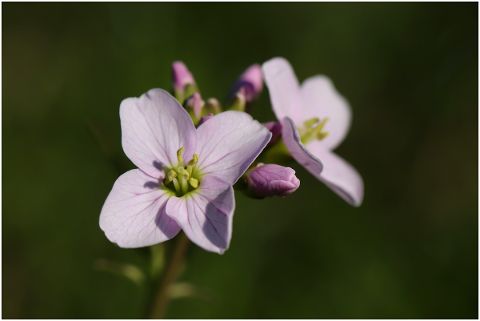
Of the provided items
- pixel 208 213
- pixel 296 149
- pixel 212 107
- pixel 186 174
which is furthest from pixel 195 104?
pixel 208 213

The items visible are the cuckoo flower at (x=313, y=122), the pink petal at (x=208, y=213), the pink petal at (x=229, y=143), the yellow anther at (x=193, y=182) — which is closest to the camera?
the pink petal at (x=208, y=213)

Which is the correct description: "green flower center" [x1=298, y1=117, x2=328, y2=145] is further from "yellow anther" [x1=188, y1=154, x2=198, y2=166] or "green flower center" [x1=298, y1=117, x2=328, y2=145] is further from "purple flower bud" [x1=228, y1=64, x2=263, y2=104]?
"yellow anther" [x1=188, y1=154, x2=198, y2=166]

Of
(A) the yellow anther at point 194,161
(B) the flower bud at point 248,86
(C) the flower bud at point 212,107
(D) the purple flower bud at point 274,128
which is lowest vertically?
(A) the yellow anther at point 194,161

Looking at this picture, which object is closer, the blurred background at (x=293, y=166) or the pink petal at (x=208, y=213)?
the pink petal at (x=208, y=213)

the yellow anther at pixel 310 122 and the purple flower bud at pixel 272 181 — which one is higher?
the yellow anther at pixel 310 122

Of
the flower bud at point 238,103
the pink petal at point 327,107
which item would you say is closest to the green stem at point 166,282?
the flower bud at point 238,103

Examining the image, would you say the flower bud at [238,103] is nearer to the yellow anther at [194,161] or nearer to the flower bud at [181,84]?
the flower bud at [181,84]

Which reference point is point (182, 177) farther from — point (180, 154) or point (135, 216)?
point (135, 216)
